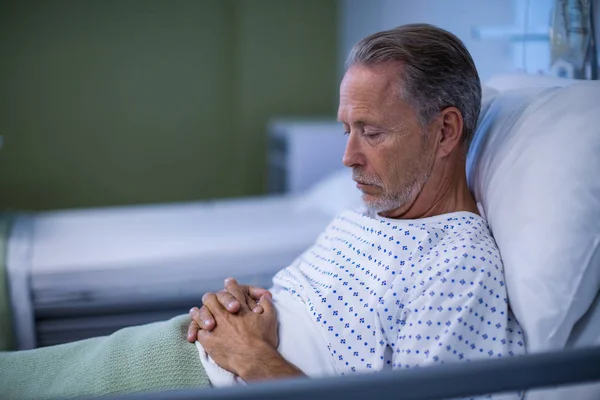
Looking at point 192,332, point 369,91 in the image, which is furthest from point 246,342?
point 369,91

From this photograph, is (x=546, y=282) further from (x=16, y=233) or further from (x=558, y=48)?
(x=16, y=233)

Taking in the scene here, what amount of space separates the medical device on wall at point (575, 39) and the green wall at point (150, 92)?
2759 millimetres

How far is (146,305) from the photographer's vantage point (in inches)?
84.6

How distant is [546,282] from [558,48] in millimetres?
760

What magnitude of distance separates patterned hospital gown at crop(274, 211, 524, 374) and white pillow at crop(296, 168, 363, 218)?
1.12 metres

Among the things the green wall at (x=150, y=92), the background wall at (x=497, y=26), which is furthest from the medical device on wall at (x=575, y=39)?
the green wall at (x=150, y=92)

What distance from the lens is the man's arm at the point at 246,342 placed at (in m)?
1.18

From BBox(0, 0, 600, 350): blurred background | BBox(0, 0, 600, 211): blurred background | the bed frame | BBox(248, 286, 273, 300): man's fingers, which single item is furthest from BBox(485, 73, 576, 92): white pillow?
BBox(0, 0, 600, 211): blurred background

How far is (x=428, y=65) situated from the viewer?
4.22 ft

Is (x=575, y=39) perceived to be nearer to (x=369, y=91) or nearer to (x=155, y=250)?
(x=369, y=91)

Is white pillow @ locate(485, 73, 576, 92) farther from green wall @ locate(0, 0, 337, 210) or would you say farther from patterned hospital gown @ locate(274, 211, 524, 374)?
green wall @ locate(0, 0, 337, 210)

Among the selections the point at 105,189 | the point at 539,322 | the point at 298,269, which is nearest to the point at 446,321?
the point at 539,322

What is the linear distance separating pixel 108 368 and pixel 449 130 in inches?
30.3

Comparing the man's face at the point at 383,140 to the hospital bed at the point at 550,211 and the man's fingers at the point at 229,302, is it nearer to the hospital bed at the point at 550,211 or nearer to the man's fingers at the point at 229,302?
the hospital bed at the point at 550,211
